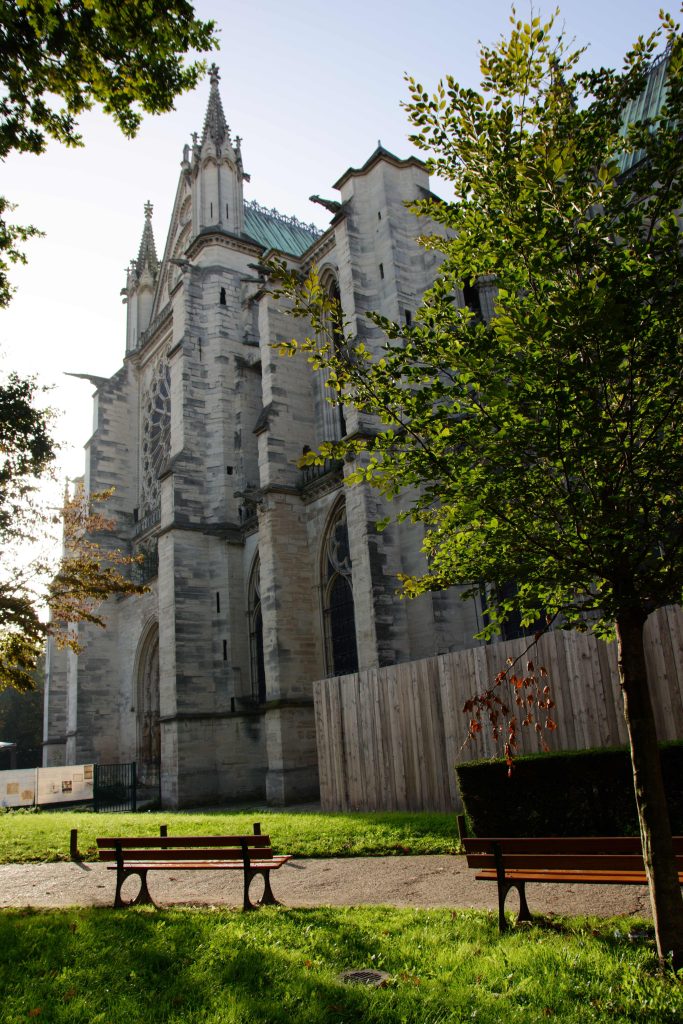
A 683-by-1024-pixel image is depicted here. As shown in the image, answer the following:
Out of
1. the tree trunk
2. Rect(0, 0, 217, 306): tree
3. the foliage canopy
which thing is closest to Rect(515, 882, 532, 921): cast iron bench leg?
the tree trunk

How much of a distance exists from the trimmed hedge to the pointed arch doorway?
1926cm

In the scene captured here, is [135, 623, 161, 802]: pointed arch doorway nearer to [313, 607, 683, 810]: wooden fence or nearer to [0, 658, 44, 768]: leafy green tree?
[313, 607, 683, 810]: wooden fence

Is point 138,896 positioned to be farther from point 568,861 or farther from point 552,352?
point 552,352

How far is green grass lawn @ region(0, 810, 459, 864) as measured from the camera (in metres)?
9.20

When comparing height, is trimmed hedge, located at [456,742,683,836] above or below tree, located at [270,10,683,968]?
below

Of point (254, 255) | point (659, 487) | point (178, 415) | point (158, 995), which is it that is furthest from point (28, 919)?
point (254, 255)

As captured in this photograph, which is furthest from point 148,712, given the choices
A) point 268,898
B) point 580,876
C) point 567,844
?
point 580,876

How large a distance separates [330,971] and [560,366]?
13.2ft

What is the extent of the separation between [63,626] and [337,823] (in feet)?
72.1

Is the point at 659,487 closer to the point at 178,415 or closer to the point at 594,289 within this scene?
the point at 594,289

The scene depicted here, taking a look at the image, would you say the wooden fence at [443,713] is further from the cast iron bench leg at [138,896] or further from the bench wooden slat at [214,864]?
the cast iron bench leg at [138,896]

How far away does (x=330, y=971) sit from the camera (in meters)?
4.77

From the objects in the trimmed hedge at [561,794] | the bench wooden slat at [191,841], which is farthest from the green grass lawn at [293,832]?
the bench wooden slat at [191,841]

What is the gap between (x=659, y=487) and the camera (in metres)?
4.27
